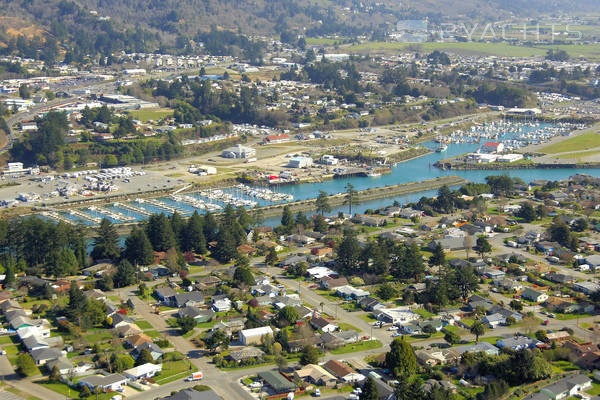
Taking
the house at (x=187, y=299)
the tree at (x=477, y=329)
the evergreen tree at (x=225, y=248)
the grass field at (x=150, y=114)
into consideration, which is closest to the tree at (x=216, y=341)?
the house at (x=187, y=299)

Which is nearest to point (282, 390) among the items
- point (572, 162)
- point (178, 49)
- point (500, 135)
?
point (572, 162)

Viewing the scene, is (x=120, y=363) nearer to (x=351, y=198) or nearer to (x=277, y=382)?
(x=277, y=382)

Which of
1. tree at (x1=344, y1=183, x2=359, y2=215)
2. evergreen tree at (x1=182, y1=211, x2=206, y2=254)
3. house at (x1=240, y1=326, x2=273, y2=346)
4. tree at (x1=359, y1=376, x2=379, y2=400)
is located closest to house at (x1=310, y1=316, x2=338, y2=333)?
house at (x1=240, y1=326, x2=273, y2=346)

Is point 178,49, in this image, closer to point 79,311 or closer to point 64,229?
point 64,229

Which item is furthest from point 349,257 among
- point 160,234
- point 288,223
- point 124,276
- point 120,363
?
point 120,363

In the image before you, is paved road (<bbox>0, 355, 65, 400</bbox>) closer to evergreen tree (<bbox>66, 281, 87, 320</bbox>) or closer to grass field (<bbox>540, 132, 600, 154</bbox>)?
evergreen tree (<bbox>66, 281, 87, 320</bbox>)

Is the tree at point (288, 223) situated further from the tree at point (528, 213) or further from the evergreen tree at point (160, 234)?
the tree at point (528, 213)
